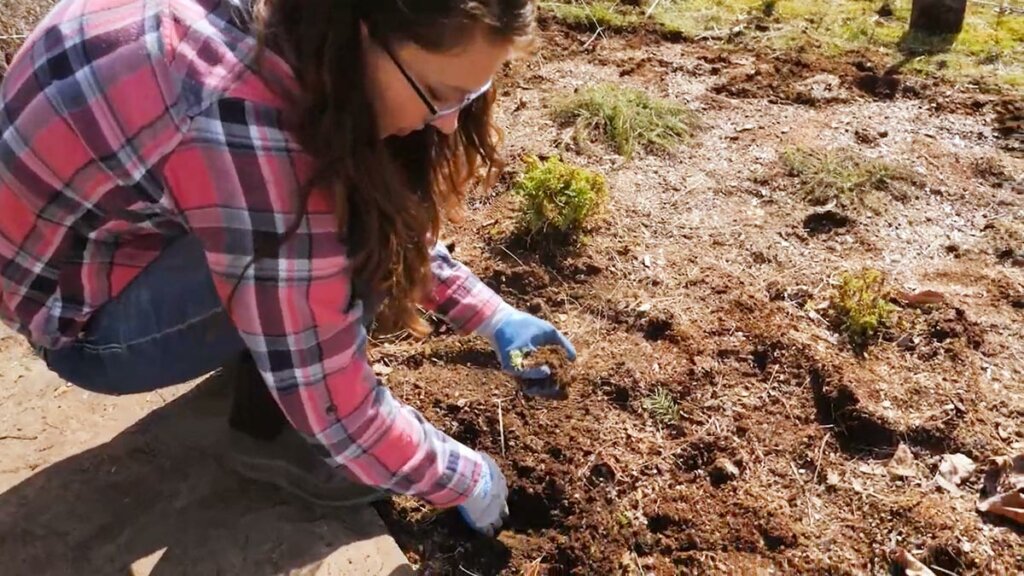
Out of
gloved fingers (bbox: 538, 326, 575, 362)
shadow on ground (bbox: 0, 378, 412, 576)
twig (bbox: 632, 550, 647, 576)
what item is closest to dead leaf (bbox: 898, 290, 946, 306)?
gloved fingers (bbox: 538, 326, 575, 362)

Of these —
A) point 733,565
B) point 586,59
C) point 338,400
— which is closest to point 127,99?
point 338,400

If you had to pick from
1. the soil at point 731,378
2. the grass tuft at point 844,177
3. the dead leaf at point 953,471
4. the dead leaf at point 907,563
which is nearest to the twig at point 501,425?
the soil at point 731,378

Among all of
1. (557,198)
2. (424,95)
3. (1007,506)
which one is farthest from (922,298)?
(424,95)

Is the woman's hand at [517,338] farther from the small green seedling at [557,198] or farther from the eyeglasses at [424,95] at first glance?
the eyeglasses at [424,95]

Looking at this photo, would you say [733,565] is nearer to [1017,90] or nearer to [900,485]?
[900,485]

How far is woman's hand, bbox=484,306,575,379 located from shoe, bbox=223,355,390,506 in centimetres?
42

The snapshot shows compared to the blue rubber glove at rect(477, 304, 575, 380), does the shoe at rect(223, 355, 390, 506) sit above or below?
below

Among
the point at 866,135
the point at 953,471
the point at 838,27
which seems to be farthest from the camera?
the point at 838,27

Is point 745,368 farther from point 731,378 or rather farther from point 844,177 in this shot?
point 844,177

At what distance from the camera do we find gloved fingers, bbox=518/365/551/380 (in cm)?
225

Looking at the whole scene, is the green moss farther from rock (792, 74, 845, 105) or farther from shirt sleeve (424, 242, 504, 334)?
shirt sleeve (424, 242, 504, 334)

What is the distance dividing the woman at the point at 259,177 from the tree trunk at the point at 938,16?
3.05 meters

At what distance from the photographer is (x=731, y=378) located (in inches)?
101

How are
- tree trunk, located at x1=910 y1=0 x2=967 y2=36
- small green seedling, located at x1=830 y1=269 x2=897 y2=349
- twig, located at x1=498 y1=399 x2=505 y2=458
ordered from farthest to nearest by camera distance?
tree trunk, located at x1=910 y1=0 x2=967 y2=36 → small green seedling, located at x1=830 y1=269 x2=897 y2=349 → twig, located at x1=498 y1=399 x2=505 y2=458
